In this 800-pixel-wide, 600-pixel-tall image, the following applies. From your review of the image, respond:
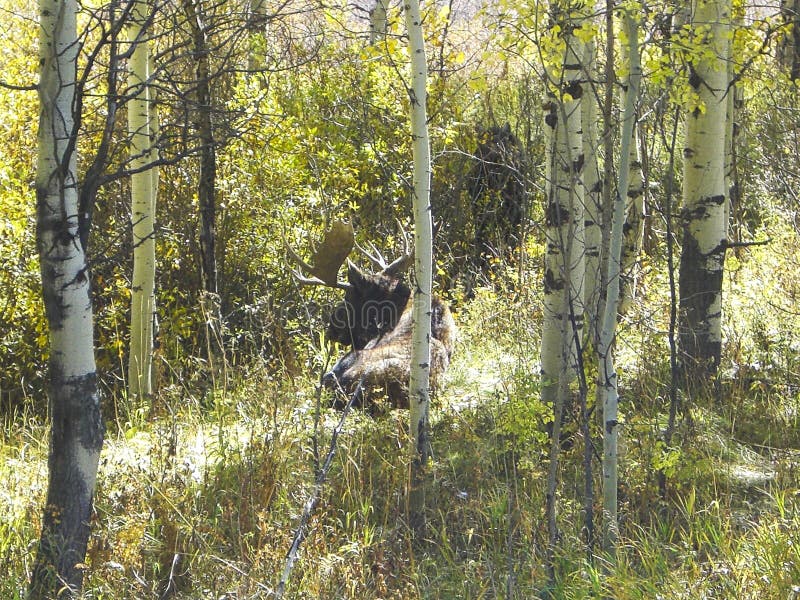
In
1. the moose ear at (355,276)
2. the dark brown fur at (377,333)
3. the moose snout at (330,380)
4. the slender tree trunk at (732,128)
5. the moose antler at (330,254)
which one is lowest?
the moose snout at (330,380)

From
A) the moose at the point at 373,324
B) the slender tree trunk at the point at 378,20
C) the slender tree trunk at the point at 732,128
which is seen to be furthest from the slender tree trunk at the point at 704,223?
the slender tree trunk at the point at 378,20

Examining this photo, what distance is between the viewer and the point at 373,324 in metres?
7.22

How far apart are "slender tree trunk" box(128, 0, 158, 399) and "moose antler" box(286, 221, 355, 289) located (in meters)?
1.17

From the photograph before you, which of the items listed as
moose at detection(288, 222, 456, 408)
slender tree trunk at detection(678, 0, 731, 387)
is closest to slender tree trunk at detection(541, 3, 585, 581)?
slender tree trunk at detection(678, 0, 731, 387)

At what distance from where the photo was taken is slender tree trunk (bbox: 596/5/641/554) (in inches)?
149

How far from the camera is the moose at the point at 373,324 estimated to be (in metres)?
6.55

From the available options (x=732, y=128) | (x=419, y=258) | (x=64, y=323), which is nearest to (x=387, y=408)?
(x=419, y=258)

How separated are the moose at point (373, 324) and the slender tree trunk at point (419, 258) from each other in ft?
3.86

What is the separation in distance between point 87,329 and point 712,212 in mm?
4355

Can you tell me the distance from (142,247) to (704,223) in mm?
4306

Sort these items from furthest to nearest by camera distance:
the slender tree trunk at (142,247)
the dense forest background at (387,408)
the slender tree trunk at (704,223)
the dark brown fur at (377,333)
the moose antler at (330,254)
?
the dark brown fur at (377,333) < the slender tree trunk at (142,247) < the moose antler at (330,254) < the slender tree trunk at (704,223) < the dense forest background at (387,408)

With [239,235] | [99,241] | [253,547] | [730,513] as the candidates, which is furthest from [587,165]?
[99,241]

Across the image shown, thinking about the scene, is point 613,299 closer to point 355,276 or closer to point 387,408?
point 387,408

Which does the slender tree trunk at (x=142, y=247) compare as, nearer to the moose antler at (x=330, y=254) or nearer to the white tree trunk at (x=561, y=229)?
the moose antler at (x=330, y=254)
